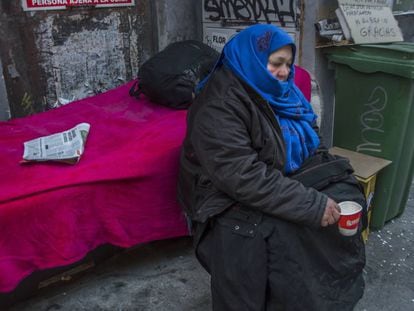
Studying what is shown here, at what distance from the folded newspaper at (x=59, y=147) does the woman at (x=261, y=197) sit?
25.7 inches

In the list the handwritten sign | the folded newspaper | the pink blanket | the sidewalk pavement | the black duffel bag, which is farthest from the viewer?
the handwritten sign

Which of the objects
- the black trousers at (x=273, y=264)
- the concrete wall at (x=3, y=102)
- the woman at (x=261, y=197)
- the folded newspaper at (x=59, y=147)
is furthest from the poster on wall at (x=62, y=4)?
the black trousers at (x=273, y=264)

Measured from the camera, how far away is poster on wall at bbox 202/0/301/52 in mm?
3158

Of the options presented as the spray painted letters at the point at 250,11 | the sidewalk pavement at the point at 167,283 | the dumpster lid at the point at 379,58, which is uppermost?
the spray painted letters at the point at 250,11

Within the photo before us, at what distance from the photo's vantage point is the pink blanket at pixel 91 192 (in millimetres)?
1909

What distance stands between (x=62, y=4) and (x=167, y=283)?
2.00 meters

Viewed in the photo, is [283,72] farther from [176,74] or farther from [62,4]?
[62,4]

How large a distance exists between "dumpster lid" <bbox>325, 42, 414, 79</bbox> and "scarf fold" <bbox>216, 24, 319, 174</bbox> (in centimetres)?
98

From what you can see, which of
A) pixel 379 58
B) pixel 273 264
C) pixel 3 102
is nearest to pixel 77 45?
pixel 3 102

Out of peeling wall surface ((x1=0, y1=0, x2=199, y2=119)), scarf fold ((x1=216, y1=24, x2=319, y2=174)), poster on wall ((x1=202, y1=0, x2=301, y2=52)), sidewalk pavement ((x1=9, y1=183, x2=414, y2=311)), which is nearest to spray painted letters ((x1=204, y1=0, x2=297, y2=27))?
poster on wall ((x1=202, y1=0, x2=301, y2=52))

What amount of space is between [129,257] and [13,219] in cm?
96

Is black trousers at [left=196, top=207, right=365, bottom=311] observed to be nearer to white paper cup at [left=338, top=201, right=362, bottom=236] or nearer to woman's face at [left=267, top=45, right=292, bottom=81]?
white paper cup at [left=338, top=201, right=362, bottom=236]

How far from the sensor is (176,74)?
2676 mm

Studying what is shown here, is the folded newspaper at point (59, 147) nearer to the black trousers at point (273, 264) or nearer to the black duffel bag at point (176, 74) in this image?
the black duffel bag at point (176, 74)
